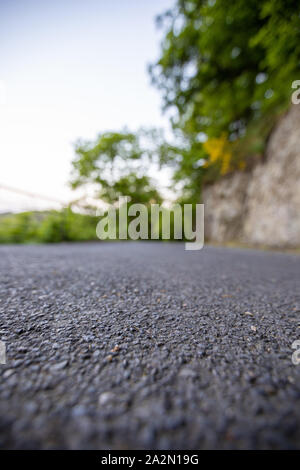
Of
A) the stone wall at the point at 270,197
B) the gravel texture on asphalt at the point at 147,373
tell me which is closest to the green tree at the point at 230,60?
the stone wall at the point at 270,197

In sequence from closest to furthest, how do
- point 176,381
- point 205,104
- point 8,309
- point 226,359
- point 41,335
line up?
point 176,381 → point 226,359 → point 41,335 → point 8,309 → point 205,104

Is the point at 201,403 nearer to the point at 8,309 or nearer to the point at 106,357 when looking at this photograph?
the point at 106,357

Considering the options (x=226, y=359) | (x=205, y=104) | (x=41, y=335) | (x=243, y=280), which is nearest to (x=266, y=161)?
(x=205, y=104)

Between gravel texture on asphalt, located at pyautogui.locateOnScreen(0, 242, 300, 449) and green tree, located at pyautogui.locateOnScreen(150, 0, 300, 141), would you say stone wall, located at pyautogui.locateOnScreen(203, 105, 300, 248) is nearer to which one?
green tree, located at pyautogui.locateOnScreen(150, 0, 300, 141)

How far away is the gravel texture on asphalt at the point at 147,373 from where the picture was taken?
43 cm

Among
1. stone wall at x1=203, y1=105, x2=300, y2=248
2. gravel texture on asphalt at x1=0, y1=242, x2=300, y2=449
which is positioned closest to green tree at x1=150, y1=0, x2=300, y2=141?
stone wall at x1=203, y1=105, x2=300, y2=248

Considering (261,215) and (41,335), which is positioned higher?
(261,215)

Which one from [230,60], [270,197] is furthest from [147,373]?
[230,60]

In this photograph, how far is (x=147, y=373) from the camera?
0.62m

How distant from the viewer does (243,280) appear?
6.20ft

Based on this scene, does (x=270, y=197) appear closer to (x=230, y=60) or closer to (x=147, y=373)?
(x=230, y=60)

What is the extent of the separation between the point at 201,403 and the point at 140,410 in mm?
180
